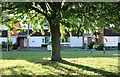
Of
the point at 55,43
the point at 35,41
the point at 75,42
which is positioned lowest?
the point at 75,42

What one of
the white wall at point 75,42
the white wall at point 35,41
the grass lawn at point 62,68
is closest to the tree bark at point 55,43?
the grass lawn at point 62,68

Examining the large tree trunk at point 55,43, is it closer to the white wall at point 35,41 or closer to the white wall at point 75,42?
the white wall at point 75,42

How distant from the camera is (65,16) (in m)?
10.5

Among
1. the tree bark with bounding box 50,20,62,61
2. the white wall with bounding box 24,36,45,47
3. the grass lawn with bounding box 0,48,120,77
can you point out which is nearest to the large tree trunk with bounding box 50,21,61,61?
the tree bark with bounding box 50,20,62,61

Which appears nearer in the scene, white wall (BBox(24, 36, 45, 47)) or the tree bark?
the tree bark

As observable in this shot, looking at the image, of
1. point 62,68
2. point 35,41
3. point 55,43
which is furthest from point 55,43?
point 35,41

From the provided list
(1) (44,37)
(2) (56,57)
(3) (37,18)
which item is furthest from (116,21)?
(1) (44,37)

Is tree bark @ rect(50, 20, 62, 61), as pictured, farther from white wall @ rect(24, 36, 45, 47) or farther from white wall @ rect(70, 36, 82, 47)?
white wall @ rect(24, 36, 45, 47)

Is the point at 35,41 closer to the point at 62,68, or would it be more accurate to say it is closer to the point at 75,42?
the point at 75,42

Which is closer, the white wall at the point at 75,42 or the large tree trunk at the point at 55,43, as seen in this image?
the large tree trunk at the point at 55,43

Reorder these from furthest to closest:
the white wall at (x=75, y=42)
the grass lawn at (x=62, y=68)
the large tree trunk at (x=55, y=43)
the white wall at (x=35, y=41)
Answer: the white wall at (x=35, y=41) < the white wall at (x=75, y=42) < the large tree trunk at (x=55, y=43) < the grass lawn at (x=62, y=68)

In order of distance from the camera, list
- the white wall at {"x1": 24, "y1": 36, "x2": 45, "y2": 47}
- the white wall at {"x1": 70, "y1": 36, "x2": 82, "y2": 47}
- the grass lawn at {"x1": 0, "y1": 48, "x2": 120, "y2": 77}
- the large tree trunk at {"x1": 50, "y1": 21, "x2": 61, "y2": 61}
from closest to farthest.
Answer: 1. the grass lawn at {"x1": 0, "y1": 48, "x2": 120, "y2": 77}
2. the large tree trunk at {"x1": 50, "y1": 21, "x2": 61, "y2": 61}
3. the white wall at {"x1": 70, "y1": 36, "x2": 82, "y2": 47}
4. the white wall at {"x1": 24, "y1": 36, "x2": 45, "y2": 47}

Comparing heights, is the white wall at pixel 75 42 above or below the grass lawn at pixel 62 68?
above

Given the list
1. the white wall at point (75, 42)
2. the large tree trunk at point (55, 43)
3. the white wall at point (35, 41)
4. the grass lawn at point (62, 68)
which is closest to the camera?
the grass lawn at point (62, 68)
